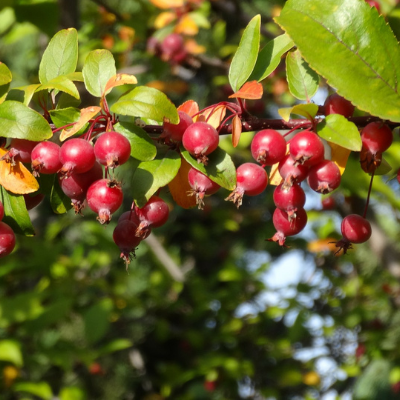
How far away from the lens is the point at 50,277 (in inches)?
94.1

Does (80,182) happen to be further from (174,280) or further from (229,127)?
(174,280)

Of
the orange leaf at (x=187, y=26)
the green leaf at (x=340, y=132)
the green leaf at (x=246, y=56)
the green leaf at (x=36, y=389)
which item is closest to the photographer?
→ the green leaf at (x=340, y=132)

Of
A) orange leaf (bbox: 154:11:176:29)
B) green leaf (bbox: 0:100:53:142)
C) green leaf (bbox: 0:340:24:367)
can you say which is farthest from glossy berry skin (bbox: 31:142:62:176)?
orange leaf (bbox: 154:11:176:29)

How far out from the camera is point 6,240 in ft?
2.21

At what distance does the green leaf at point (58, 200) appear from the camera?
2.37 feet

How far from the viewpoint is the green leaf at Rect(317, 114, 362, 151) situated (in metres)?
0.60

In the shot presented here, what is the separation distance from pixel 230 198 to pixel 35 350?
173 cm

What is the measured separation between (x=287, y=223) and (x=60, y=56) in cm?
40

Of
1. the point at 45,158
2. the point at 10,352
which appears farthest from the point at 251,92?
the point at 10,352

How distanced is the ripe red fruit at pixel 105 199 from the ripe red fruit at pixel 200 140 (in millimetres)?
102

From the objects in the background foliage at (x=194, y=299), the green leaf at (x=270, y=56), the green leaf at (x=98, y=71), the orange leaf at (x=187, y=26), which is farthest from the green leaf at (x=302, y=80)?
the orange leaf at (x=187, y=26)

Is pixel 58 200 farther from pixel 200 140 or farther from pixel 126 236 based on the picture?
pixel 200 140

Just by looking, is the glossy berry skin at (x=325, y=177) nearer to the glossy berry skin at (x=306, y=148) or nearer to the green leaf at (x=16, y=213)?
the glossy berry skin at (x=306, y=148)

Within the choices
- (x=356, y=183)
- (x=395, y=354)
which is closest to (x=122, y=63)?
(x=356, y=183)
